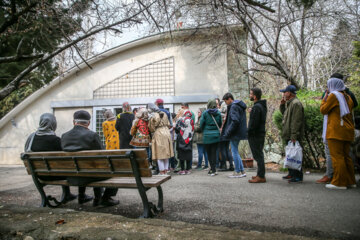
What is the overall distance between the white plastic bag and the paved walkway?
378mm

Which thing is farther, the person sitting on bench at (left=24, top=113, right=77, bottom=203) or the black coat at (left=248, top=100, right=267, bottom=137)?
the black coat at (left=248, top=100, right=267, bottom=137)

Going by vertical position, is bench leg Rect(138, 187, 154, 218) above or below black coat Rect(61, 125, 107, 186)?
below

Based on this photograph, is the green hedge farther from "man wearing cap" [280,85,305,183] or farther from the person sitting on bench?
the person sitting on bench

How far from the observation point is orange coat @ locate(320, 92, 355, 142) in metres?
4.24

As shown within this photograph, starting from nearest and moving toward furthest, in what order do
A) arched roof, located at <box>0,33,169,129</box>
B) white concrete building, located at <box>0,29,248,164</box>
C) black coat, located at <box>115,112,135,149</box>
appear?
black coat, located at <box>115,112,135,149</box> → white concrete building, located at <box>0,29,248,164</box> → arched roof, located at <box>0,33,169,129</box>

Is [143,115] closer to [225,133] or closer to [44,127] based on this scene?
[225,133]

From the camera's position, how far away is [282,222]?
294 cm

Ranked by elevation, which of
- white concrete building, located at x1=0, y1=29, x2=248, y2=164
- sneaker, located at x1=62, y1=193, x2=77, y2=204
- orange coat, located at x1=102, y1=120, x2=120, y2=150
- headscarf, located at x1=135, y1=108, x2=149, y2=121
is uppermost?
white concrete building, located at x1=0, y1=29, x2=248, y2=164

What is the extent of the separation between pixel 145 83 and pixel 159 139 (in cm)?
607

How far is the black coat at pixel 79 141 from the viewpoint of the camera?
3680mm

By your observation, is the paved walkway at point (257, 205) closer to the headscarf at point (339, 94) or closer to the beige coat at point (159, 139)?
the beige coat at point (159, 139)

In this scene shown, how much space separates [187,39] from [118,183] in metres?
8.36

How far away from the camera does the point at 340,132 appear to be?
424 centimetres

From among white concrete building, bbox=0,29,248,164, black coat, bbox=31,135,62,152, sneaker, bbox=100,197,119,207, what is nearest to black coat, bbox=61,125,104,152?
black coat, bbox=31,135,62,152
